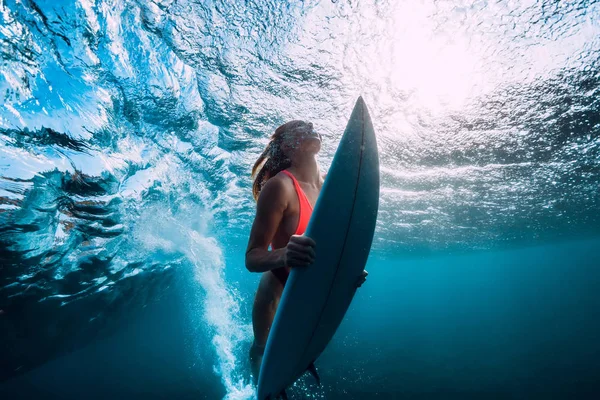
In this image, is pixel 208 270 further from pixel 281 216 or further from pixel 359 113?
pixel 359 113

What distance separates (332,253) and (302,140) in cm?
120

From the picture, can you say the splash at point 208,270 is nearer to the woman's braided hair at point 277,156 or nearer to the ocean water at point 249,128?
the ocean water at point 249,128

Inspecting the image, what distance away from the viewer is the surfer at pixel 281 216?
5.86 ft

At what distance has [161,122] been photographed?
7035mm

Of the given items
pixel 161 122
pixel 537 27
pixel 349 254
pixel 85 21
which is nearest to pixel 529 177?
pixel 537 27

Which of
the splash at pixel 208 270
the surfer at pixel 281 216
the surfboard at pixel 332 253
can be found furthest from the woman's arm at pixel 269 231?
the splash at pixel 208 270

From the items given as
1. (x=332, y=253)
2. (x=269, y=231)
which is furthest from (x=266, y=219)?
(x=332, y=253)

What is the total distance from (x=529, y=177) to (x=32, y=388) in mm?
63881

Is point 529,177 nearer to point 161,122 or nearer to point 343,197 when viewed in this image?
point 343,197

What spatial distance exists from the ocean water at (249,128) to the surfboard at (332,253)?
12.1 ft

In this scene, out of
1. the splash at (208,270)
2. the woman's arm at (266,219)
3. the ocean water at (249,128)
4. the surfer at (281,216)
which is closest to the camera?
the surfer at (281,216)

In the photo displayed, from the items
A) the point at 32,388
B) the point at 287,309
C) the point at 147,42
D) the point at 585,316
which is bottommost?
the point at 32,388

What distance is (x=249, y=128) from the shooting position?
8047mm

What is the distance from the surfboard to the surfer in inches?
8.1
